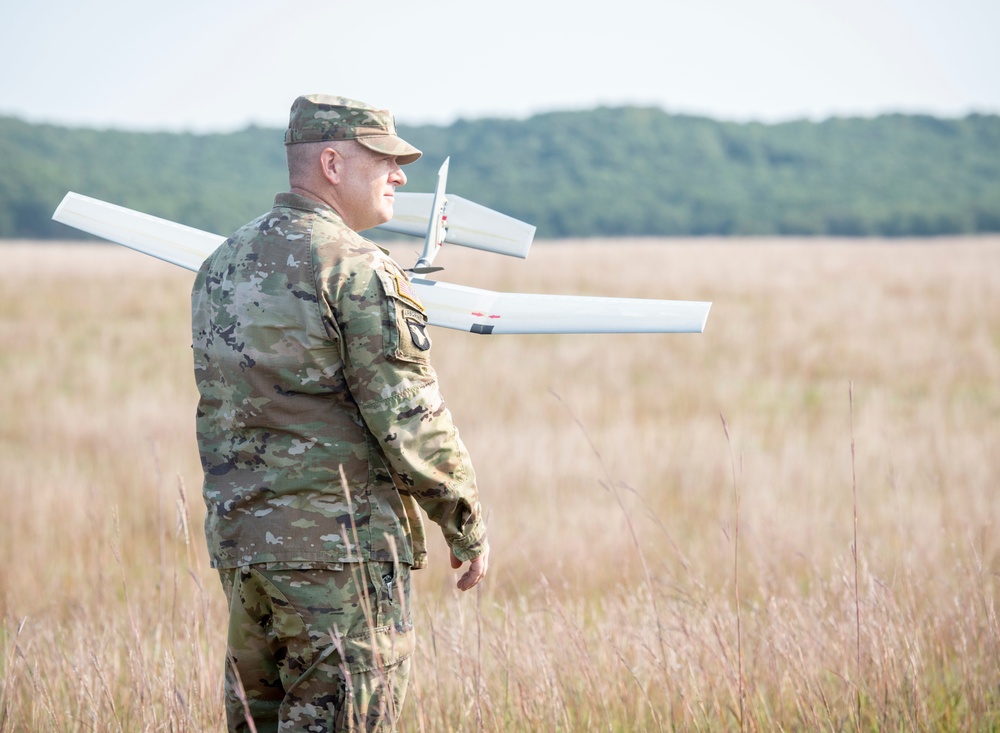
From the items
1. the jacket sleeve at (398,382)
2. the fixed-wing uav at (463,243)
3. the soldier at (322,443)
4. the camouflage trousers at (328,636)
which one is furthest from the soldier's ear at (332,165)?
the camouflage trousers at (328,636)

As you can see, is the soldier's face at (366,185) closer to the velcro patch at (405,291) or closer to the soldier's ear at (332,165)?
the soldier's ear at (332,165)

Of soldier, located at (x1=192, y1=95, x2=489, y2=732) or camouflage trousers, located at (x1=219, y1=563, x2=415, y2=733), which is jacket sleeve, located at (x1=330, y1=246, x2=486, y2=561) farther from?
camouflage trousers, located at (x1=219, y1=563, x2=415, y2=733)

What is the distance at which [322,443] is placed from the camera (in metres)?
2.33

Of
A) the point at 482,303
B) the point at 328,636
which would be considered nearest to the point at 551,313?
the point at 482,303

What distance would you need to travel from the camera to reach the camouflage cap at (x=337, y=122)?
2.37m

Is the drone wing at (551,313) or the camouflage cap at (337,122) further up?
the camouflage cap at (337,122)

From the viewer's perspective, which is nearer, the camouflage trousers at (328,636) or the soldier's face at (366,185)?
the camouflage trousers at (328,636)

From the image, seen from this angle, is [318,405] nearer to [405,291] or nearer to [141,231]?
[405,291]

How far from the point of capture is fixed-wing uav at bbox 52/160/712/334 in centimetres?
275

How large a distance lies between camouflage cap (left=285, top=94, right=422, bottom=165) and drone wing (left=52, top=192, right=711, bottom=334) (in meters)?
0.61

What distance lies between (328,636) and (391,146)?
137 cm

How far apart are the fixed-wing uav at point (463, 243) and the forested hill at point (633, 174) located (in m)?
51.9

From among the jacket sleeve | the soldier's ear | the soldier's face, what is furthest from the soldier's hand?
the soldier's ear

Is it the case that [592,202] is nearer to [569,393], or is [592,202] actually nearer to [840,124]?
[840,124]
